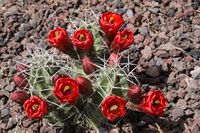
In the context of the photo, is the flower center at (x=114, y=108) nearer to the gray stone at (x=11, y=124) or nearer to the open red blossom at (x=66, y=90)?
the open red blossom at (x=66, y=90)

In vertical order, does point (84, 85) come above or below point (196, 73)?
above

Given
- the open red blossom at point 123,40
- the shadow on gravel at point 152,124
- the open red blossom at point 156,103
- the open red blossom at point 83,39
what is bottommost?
the shadow on gravel at point 152,124

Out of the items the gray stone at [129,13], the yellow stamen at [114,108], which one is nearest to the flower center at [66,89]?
the yellow stamen at [114,108]

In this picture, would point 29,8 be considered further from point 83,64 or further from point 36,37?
point 83,64

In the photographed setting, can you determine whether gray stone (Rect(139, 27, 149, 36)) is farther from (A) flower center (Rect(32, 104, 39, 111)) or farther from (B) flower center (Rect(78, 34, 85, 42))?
(A) flower center (Rect(32, 104, 39, 111))

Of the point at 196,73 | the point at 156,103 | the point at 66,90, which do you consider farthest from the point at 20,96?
the point at 196,73

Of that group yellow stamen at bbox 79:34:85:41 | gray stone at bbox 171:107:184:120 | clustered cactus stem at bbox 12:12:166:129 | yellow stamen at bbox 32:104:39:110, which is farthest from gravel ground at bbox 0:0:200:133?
yellow stamen at bbox 79:34:85:41

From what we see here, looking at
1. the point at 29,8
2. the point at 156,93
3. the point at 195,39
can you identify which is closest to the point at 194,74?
the point at 195,39

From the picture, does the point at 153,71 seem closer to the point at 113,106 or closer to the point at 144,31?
the point at 144,31
